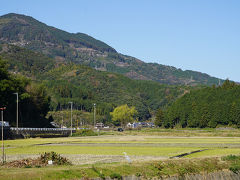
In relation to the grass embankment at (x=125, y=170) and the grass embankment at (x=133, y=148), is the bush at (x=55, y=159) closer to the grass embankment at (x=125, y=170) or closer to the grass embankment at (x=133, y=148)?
the grass embankment at (x=125, y=170)

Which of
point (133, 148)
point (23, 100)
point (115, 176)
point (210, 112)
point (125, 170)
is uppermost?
point (23, 100)

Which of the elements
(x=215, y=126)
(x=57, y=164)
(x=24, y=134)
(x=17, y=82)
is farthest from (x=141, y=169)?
(x=215, y=126)

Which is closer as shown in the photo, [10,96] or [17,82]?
[10,96]

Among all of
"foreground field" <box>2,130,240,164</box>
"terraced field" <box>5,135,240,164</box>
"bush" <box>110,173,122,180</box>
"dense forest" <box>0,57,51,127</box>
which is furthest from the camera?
"dense forest" <box>0,57,51,127</box>

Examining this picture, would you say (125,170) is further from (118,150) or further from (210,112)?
(210,112)

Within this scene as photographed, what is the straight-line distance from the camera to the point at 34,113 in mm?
143375

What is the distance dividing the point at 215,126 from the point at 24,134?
9575 cm

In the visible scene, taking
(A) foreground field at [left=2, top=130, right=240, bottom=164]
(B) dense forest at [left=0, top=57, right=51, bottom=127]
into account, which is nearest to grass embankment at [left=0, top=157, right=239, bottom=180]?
(A) foreground field at [left=2, top=130, right=240, bottom=164]

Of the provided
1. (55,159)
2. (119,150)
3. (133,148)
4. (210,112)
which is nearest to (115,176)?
(55,159)

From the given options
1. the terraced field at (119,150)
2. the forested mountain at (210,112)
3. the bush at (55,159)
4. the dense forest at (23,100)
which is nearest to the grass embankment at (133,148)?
the terraced field at (119,150)

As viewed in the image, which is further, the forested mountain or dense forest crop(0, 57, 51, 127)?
the forested mountain

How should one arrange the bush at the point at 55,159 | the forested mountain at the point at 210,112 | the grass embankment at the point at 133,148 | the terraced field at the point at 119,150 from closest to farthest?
the bush at the point at 55,159 < the terraced field at the point at 119,150 < the grass embankment at the point at 133,148 < the forested mountain at the point at 210,112

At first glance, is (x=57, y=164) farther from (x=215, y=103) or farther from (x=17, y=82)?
(x=215, y=103)

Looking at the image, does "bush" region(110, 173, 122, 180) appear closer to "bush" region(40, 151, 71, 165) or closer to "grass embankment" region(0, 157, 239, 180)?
"grass embankment" region(0, 157, 239, 180)
